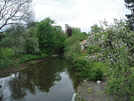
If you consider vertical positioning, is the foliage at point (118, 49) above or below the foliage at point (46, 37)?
below

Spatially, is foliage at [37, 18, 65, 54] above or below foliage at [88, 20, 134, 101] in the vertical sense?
above

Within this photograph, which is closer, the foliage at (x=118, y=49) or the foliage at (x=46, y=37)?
the foliage at (x=118, y=49)

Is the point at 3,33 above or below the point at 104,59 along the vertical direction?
above

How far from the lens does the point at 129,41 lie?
3.56 meters

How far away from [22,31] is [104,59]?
11122mm

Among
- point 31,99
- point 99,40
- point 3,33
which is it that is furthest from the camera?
point 3,33

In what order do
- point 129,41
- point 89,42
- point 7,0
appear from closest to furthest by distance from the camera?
point 129,41, point 89,42, point 7,0

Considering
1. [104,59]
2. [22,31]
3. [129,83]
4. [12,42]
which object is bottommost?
[129,83]

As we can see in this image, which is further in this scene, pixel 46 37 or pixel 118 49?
pixel 46 37

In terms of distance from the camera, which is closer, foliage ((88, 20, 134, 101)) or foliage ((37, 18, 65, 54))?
foliage ((88, 20, 134, 101))

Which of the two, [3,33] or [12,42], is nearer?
[12,42]

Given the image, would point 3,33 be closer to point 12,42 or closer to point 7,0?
point 12,42

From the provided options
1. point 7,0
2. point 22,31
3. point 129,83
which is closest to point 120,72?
point 129,83

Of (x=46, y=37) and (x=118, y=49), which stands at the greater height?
(x=46, y=37)
